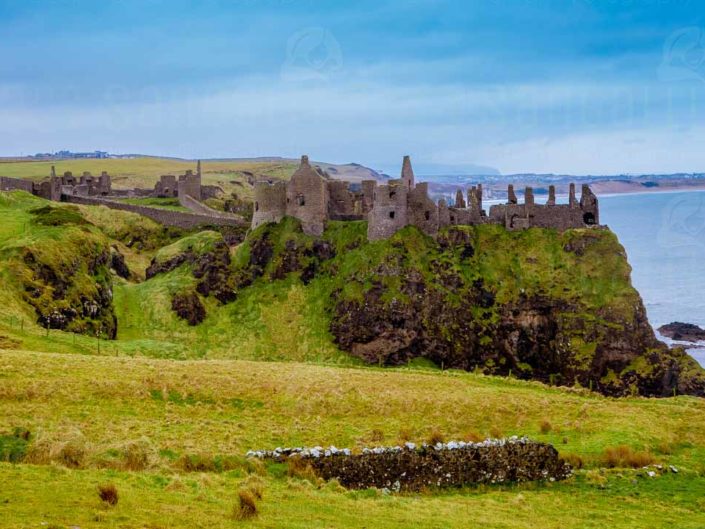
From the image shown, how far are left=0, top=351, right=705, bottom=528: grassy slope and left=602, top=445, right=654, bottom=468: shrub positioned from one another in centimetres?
66

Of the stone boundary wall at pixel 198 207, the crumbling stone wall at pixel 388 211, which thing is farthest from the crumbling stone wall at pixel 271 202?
the stone boundary wall at pixel 198 207

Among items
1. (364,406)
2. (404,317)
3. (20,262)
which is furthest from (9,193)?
(364,406)

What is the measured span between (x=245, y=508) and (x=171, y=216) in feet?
298

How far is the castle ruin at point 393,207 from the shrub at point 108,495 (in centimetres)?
6336

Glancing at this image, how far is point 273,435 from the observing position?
32.4 m

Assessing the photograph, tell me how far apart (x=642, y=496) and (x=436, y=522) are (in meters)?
9.23

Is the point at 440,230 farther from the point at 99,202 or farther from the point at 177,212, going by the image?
the point at 99,202

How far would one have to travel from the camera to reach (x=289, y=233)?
87750 millimetres

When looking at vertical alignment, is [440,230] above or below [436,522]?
above

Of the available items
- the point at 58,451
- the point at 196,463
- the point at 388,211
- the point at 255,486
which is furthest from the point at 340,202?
the point at 255,486

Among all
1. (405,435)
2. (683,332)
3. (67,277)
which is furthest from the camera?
(683,332)

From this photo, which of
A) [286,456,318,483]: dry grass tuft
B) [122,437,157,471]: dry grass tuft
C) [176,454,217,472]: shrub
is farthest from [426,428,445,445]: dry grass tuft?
[122,437,157,471]: dry grass tuft

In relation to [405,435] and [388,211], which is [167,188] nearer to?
[388,211]

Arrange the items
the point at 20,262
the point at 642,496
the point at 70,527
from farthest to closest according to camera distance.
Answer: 1. the point at 20,262
2. the point at 642,496
3. the point at 70,527
